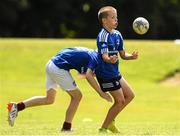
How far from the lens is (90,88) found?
30.2 meters

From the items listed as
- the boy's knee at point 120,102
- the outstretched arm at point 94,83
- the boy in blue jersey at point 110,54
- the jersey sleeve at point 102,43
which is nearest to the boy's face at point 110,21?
the boy in blue jersey at point 110,54

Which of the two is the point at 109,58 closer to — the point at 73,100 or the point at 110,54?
the point at 110,54

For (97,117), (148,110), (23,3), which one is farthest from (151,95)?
(23,3)

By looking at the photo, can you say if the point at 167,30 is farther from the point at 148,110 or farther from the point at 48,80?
the point at 48,80

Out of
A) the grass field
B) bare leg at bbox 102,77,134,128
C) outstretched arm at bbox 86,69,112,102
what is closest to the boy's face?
outstretched arm at bbox 86,69,112,102

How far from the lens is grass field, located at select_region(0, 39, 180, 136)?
74.0ft

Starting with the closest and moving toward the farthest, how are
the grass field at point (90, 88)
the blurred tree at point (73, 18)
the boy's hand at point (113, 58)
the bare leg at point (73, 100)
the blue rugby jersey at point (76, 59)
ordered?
the boy's hand at point (113, 58)
the blue rugby jersey at point (76, 59)
the bare leg at point (73, 100)
the grass field at point (90, 88)
the blurred tree at point (73, 18)

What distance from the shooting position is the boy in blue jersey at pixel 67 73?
1211 cm

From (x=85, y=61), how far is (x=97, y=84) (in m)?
0.48

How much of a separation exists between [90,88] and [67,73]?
701 inches

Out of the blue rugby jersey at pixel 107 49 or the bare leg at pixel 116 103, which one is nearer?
the blue rugby jersey at pixel 107 49

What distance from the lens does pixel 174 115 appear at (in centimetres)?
2302

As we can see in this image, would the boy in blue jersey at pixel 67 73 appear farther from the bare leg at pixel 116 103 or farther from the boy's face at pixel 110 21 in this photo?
the boy's face at pixel 110 21

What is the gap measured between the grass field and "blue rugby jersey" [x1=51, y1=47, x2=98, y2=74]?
693 centimetres
